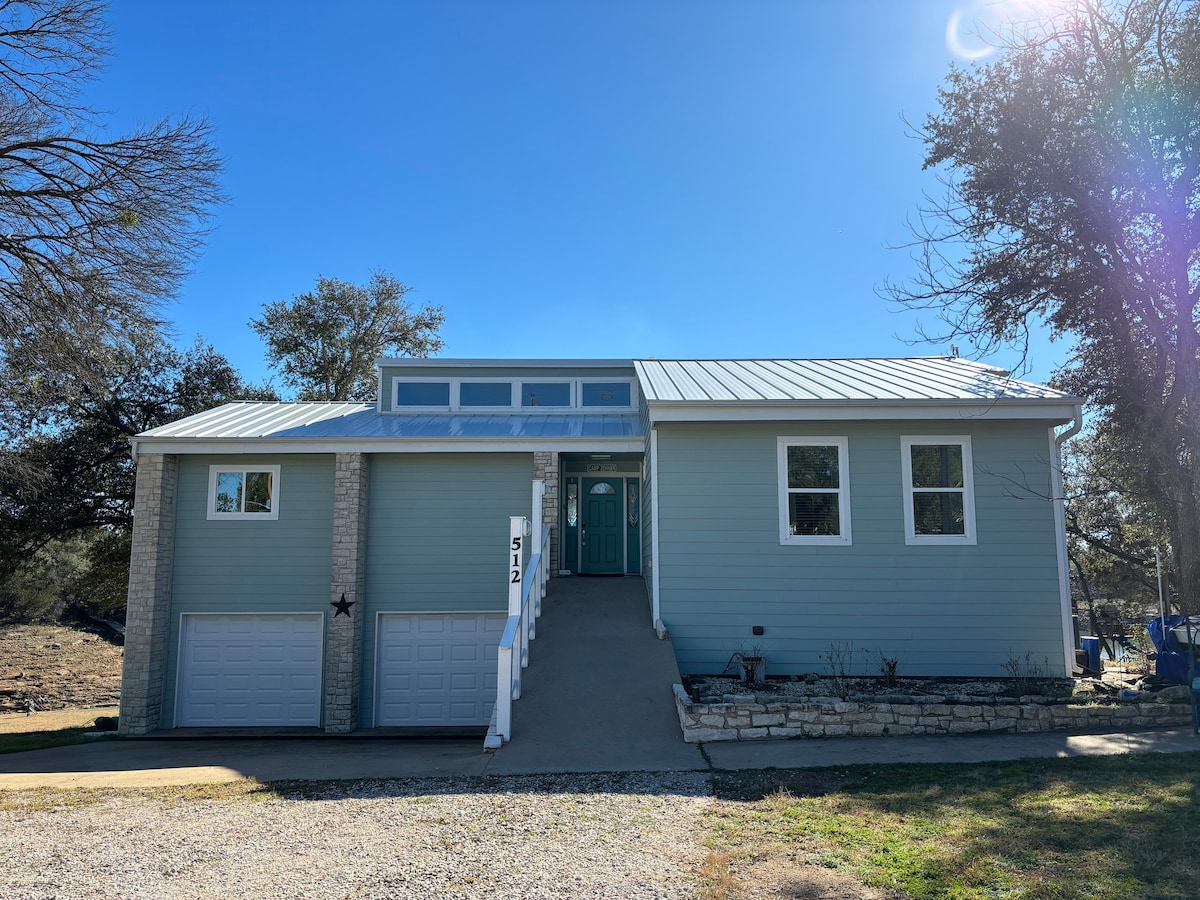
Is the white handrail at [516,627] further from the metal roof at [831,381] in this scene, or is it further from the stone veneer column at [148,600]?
the stone veneer column at [148,600]

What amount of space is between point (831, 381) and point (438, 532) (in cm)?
666

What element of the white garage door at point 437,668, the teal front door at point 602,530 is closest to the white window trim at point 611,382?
the teal front door at point 602,530

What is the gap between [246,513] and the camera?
12859 millimetres

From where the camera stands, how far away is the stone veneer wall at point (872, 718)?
797 centimetres

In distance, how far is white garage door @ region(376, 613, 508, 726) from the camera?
41.4 ft

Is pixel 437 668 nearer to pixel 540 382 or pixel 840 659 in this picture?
pixel 540 382

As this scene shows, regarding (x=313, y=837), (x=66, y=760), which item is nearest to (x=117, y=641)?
(x=66, y=760)

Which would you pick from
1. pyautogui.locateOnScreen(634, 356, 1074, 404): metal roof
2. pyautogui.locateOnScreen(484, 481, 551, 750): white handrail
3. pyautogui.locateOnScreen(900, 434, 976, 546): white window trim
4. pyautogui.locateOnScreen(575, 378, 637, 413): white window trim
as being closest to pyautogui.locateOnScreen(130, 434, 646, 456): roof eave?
pyautogui.locateOnScreen(484, 481, 551, 750): white handrail

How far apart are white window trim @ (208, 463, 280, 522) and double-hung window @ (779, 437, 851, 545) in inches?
318

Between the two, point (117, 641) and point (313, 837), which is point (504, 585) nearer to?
point (313, 837)

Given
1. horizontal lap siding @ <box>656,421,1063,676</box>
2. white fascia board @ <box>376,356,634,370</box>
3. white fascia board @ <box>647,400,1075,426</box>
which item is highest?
white fascia board @ <box>376,356,634,370</box>

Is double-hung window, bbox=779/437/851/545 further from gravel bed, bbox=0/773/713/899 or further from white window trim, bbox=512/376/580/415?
white window trim, bbox=512/376/580/415

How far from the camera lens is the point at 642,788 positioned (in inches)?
256

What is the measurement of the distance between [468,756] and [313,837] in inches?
108
